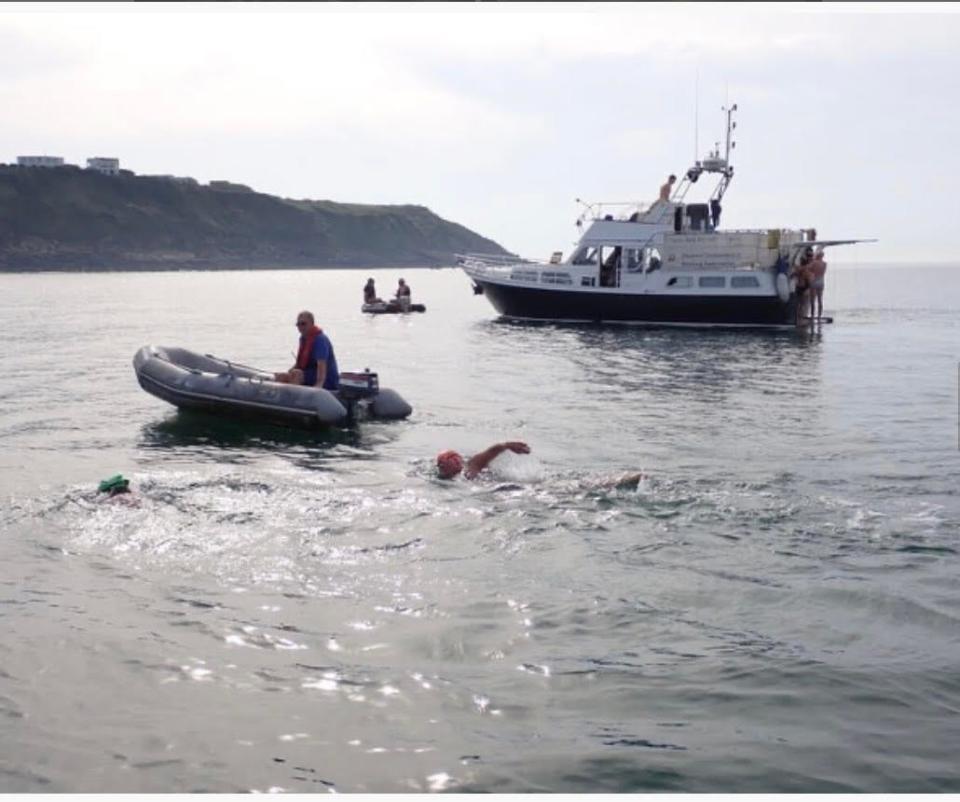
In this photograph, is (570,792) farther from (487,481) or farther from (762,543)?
(487,481)

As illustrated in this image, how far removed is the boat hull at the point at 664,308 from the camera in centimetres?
3750

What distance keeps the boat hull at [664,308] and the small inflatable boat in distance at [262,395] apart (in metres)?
21.8

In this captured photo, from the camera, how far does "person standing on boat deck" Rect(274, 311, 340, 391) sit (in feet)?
55.2

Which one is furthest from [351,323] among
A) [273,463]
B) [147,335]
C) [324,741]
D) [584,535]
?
[324,741]

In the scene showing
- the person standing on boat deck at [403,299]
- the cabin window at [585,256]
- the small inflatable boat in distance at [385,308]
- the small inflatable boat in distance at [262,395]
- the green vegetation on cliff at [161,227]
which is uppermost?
the green vegetation on cliff at [161,227]

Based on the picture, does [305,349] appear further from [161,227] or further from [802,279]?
[161,227]

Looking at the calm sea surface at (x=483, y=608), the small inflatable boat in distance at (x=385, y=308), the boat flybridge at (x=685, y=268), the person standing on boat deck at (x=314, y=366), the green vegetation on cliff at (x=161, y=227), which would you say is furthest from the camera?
the green vegetation on cliff at (x=161, y=227)

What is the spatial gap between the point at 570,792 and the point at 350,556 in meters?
4.47

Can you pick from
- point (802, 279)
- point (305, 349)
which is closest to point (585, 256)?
point (802, 279)

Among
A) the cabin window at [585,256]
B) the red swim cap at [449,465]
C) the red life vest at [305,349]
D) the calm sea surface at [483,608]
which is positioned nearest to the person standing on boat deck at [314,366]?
the red life vest at [305,349]

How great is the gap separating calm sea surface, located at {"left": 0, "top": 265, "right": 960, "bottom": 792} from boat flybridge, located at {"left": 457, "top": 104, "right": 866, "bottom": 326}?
19952 millimetres

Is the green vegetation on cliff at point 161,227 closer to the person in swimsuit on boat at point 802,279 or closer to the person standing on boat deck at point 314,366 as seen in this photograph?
the person in swimsuit on boat at point 802,279

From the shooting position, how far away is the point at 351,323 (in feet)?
158

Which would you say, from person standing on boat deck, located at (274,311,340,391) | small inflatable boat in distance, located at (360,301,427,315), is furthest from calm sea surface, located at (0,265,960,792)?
small inflatable boat in distance, located at (360,301,427,315)
